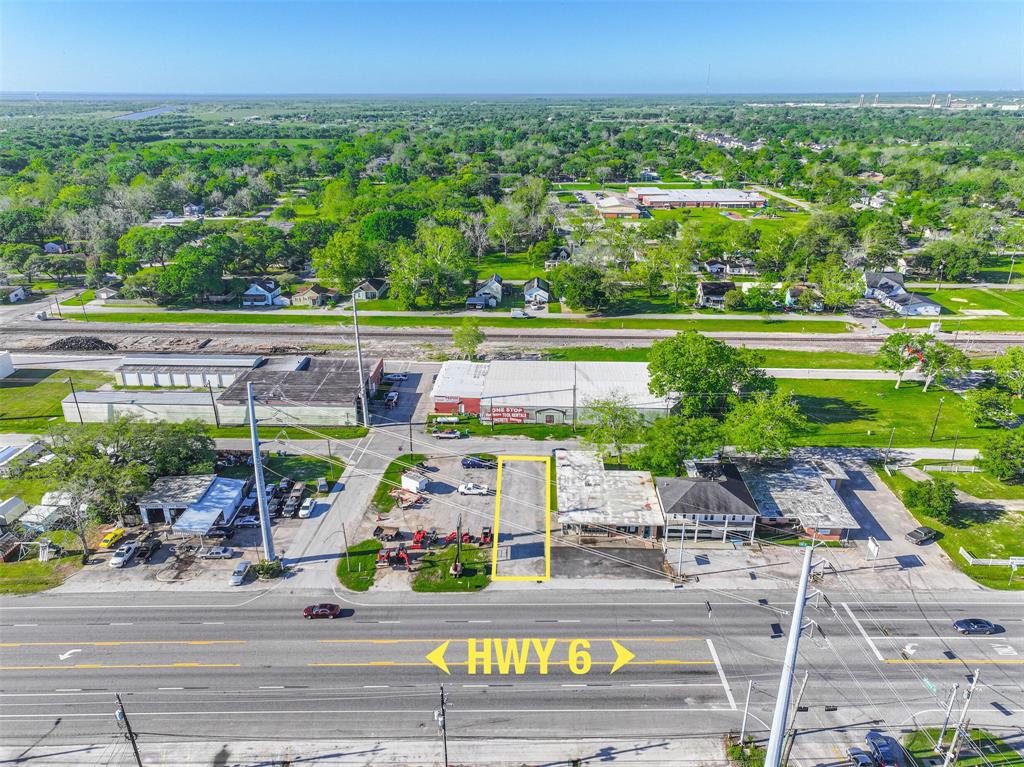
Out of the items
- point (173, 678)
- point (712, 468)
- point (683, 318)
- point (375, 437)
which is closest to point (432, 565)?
point (173, 678)

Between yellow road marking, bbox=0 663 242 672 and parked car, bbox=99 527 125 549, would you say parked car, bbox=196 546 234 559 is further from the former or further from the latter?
yellow road marking, bbox=0 663 242 672

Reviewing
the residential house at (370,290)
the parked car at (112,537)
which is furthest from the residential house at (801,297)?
the parked car at (112,537)

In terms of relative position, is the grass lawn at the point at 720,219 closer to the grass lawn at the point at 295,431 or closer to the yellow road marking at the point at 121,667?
the grass lawn at the point at 295,431

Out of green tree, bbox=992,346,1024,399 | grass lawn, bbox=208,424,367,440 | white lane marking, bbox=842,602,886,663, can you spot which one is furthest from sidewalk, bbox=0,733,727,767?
green tree, bbox=992,346,1024,399

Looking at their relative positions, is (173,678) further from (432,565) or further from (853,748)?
(853,748)

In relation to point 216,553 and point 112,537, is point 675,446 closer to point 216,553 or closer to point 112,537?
point 216,553
